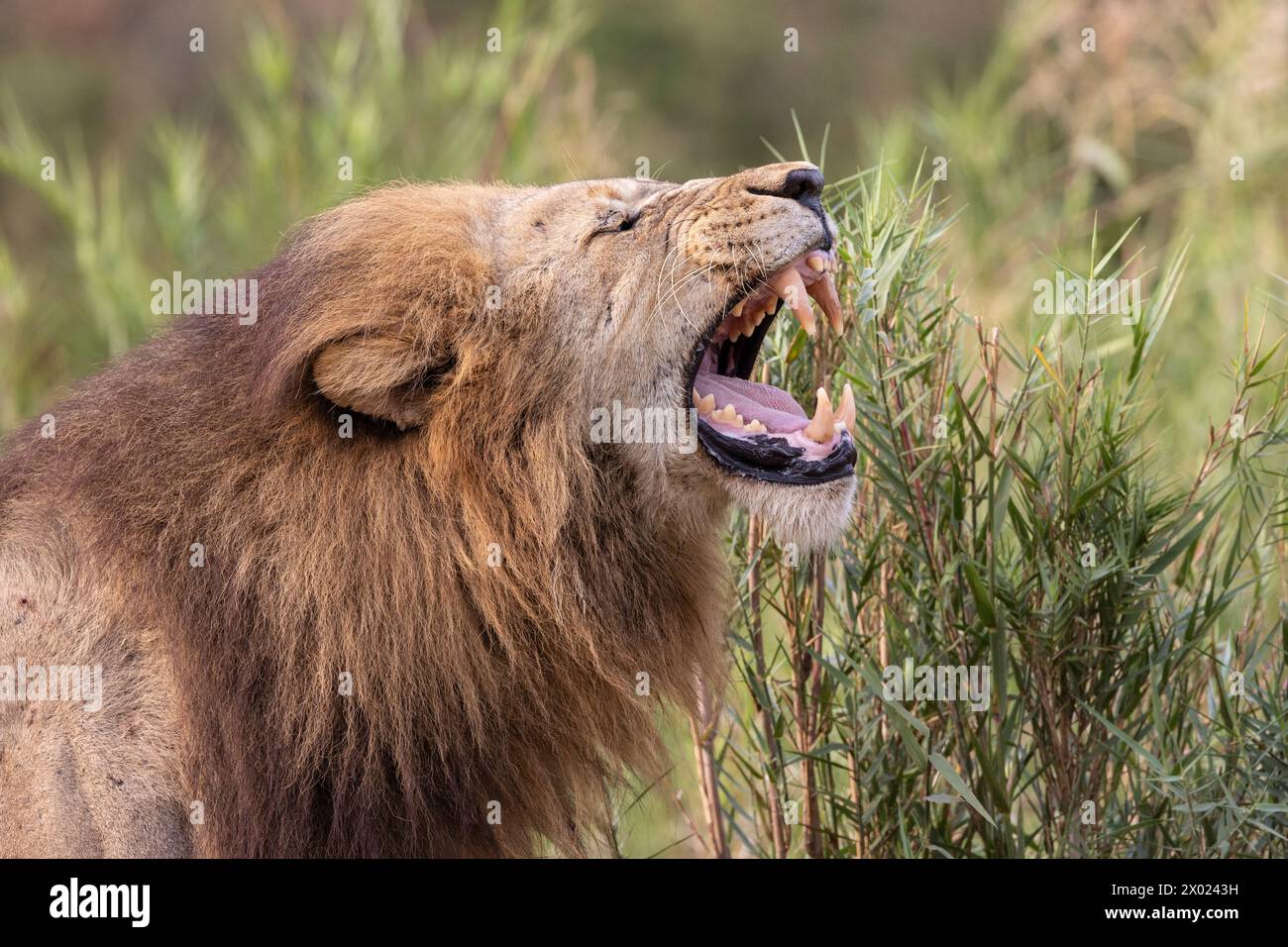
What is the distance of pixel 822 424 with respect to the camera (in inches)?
127

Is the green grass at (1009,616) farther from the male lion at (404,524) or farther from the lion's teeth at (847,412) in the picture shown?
the male lion at (404,524)

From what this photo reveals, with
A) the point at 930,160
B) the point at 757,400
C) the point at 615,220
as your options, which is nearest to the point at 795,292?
the point at 757,400

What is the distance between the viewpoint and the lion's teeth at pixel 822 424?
10.5 feet

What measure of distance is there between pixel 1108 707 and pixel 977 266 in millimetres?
3820

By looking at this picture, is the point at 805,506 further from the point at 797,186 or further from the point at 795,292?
the point at 797,186

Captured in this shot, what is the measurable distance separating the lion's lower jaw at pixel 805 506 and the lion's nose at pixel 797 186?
0.59 meters

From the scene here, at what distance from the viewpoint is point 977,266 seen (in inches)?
278

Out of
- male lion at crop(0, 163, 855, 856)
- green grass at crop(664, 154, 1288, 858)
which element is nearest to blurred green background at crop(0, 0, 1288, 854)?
green grass at crop(664, 154, 1288, 858)

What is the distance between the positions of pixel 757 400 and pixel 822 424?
0.27 m

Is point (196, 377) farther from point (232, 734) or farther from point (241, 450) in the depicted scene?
point (232, 734)

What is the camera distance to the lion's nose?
3.28 metres

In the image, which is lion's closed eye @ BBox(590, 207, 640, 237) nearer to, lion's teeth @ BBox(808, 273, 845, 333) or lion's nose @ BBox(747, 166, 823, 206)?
Result: lion's nose @ BBox(747, 166, 823, 206)

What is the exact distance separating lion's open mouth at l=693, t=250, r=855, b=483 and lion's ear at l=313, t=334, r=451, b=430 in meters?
0.60
